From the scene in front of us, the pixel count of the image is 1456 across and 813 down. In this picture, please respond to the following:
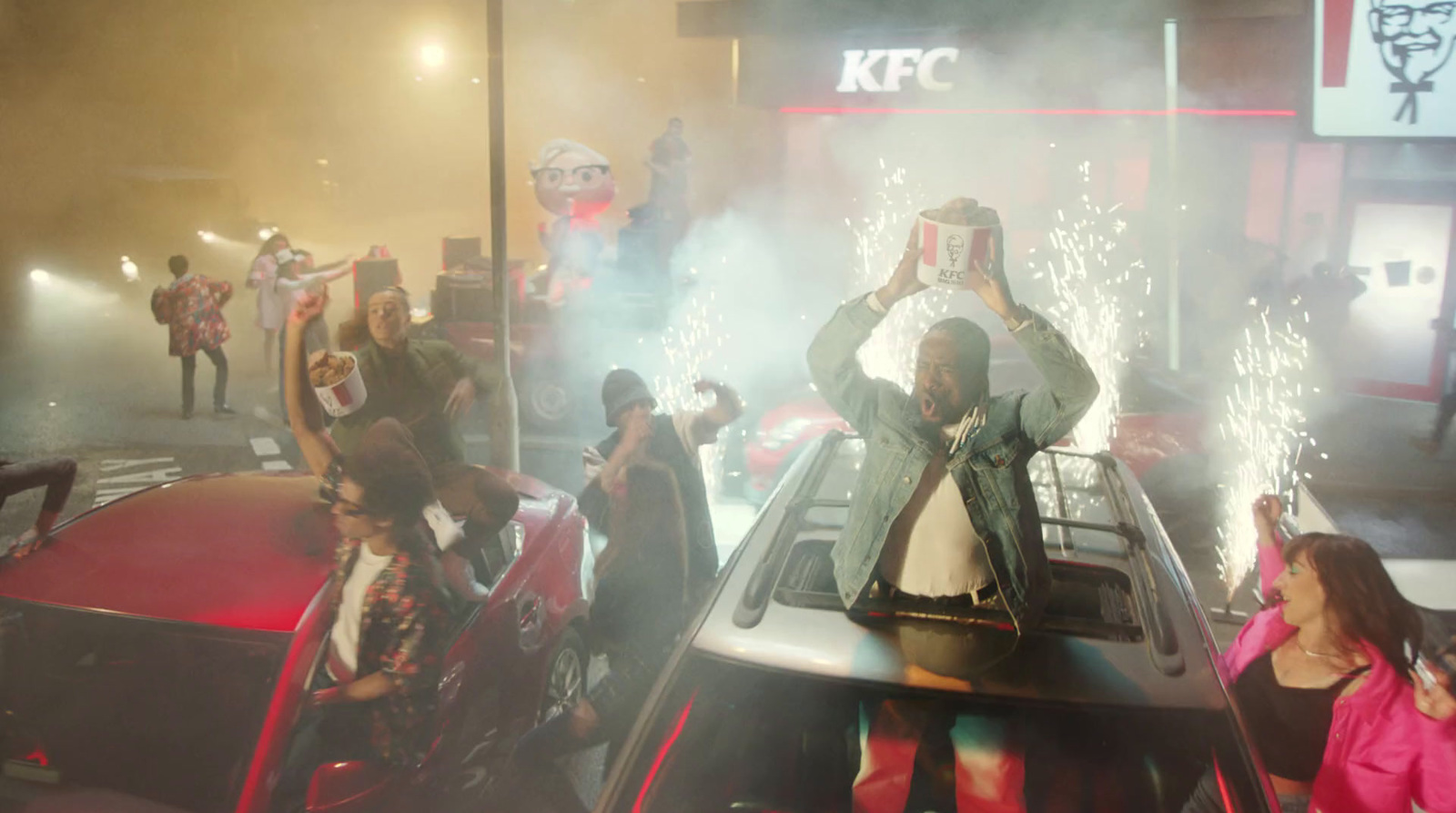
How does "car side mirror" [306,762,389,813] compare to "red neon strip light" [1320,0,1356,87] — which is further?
"red neon strip light" [1320,0,1356,87]

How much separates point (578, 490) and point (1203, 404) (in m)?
2.31

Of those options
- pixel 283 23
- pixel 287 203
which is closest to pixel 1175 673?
pixel 287 203

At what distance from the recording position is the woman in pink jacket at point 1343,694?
2.27 m

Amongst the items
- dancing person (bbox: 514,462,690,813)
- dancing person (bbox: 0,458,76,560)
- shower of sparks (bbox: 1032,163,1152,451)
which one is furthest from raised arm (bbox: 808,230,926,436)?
dancing person (bbox: 0,458,76,560)

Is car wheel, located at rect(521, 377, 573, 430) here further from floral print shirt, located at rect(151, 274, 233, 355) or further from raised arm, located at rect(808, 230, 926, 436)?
raised arm, located at rect(808, 230, 926, 436)

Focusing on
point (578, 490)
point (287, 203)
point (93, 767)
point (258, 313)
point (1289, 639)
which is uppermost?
point (287, 203)

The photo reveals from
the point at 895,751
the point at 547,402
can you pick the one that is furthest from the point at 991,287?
the point at 547,402

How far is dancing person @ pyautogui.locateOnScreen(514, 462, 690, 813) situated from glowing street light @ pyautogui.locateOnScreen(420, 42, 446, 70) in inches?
59.0

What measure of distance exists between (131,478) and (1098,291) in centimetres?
336

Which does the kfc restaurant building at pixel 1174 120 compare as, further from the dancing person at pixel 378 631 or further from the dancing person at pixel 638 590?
the dancing person at pixel 378 631

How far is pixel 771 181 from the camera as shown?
3.40 m

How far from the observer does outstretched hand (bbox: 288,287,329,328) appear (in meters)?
2.88

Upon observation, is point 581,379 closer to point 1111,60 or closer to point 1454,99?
point 1111,60

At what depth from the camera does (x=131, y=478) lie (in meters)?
2.97
